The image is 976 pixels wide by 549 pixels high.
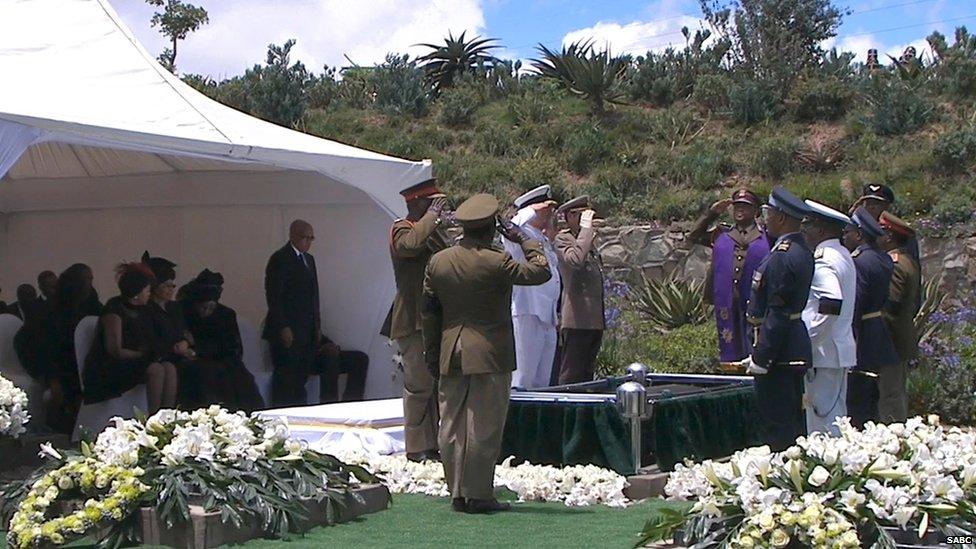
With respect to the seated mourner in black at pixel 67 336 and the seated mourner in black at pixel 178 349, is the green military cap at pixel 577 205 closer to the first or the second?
the seated mourner in black at pixel 178 349

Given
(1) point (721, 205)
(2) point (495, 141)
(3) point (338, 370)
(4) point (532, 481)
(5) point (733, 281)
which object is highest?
(2) point (495, 141)

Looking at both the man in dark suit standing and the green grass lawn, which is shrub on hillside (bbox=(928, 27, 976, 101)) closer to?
the man in dark suit standing

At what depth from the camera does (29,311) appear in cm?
1027

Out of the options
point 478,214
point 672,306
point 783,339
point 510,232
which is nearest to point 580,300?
point 783,339

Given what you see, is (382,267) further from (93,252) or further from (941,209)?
(941,209)

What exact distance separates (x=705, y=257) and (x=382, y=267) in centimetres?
767

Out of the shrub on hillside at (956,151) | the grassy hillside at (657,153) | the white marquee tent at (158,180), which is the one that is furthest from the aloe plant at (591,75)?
the white marquee tent at (158,180)

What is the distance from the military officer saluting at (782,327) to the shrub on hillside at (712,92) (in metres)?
15.4

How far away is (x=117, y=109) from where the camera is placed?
8648mm

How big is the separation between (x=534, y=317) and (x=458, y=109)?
49.7 ft

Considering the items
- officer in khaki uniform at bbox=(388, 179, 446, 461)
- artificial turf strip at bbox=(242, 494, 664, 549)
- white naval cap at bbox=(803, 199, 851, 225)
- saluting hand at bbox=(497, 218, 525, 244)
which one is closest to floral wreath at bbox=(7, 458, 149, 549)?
artificial turf strip at bbox=(242, 494, 664, 549)

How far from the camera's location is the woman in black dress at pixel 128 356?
9.48 meters

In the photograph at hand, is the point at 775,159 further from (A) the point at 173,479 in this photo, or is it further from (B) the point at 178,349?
(A) the point at 173,479

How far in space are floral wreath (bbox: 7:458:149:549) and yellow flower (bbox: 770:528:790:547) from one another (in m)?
2.74
